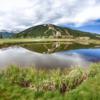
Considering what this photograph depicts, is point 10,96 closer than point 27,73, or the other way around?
point 10,96

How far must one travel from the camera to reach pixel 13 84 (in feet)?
44.0

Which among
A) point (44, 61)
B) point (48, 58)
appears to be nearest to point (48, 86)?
point (44, 61)

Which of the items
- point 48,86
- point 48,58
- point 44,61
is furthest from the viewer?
point 48,58

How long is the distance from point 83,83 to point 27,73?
4.04 meters

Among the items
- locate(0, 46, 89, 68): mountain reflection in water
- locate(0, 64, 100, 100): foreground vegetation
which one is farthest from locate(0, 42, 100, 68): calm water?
locate(0, 64, 100, 100): foreground vegetation

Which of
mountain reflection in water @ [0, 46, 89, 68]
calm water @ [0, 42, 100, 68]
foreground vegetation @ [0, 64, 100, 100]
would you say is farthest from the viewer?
calm water @ [0, 42, 100, 68]

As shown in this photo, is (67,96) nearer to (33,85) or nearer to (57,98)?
(57,98)

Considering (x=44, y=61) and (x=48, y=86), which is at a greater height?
(x=48, y=86)

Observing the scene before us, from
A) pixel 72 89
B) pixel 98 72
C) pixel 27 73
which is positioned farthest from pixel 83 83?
pixel 27 73

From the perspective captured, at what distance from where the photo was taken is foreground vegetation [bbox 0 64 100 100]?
37.3 ft

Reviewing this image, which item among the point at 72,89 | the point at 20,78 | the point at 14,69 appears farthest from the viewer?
the point at 14,69

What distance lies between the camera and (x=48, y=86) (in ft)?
41.2

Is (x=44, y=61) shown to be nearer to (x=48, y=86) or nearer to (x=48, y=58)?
(x=48, y=58)

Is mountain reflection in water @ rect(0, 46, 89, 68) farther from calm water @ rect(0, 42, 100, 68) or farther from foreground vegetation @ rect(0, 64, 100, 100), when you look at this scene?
foreground vegetation @ rect(0, 64, 100, 100)
